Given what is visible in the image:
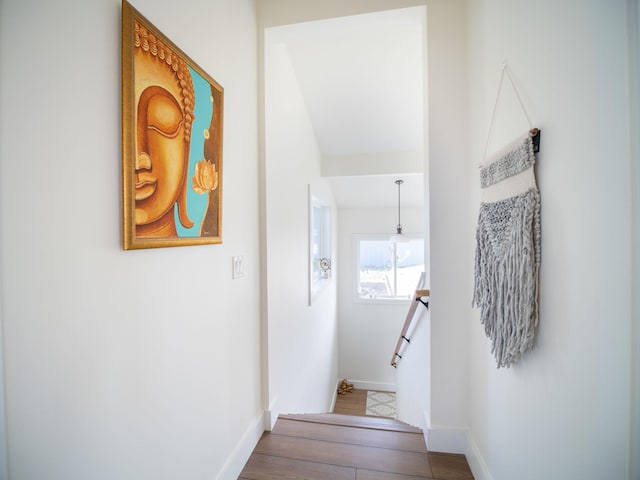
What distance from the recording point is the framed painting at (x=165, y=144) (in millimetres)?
744

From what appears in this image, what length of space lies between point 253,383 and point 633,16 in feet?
6.12

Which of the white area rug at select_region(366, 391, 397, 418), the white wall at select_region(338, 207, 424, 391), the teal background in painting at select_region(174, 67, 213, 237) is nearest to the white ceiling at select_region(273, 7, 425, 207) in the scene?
the teal background in painting at select_region(174, 67, 213, 237)

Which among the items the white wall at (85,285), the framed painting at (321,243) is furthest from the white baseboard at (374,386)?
the white wall at (85,285)

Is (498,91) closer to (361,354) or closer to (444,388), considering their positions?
(444,388)

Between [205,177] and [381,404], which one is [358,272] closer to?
[381,404]

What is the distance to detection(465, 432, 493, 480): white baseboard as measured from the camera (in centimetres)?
124

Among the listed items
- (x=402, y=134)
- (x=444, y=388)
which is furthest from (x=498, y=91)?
(x=402, y=134)

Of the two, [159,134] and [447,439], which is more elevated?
[159,134]

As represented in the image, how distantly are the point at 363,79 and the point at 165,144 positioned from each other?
1.98m

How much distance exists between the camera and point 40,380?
0.57m

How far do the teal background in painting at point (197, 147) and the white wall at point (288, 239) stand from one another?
0.57 meters

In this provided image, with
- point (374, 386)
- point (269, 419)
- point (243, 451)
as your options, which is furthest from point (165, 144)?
point (374, 386)

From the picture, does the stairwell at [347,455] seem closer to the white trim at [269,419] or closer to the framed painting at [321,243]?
the white trim at [269,419]

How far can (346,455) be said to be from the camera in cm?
145
